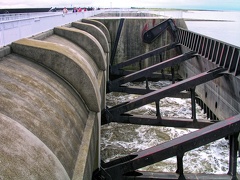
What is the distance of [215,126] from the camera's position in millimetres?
6617

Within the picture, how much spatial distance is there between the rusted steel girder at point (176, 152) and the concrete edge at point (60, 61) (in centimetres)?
206

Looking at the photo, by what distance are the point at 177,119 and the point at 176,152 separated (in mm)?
3903

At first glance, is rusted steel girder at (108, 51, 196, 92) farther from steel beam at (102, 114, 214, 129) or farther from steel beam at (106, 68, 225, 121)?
steel beam at (102, 114, 214, 129)

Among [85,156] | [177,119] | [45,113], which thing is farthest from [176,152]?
[177,119]

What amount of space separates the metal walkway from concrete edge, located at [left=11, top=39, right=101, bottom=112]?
2.07m

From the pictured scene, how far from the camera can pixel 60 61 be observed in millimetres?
7023

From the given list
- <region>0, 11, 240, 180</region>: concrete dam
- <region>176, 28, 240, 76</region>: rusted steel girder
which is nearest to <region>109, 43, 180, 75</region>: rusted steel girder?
<region>176, 28, 240, 76</region>: rusted steel girder

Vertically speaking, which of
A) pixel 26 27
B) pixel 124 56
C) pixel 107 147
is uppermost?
pixel 26 27

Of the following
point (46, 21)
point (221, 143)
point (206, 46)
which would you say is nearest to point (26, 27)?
point (46, 21)

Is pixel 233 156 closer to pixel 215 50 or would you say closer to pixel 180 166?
pixel 180 166

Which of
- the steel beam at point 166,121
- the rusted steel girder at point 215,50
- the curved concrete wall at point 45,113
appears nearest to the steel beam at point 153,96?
the steel beam at point 166,121

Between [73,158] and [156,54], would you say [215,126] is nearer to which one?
[73,158]

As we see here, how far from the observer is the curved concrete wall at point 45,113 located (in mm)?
3131

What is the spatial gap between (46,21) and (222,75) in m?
7.70
